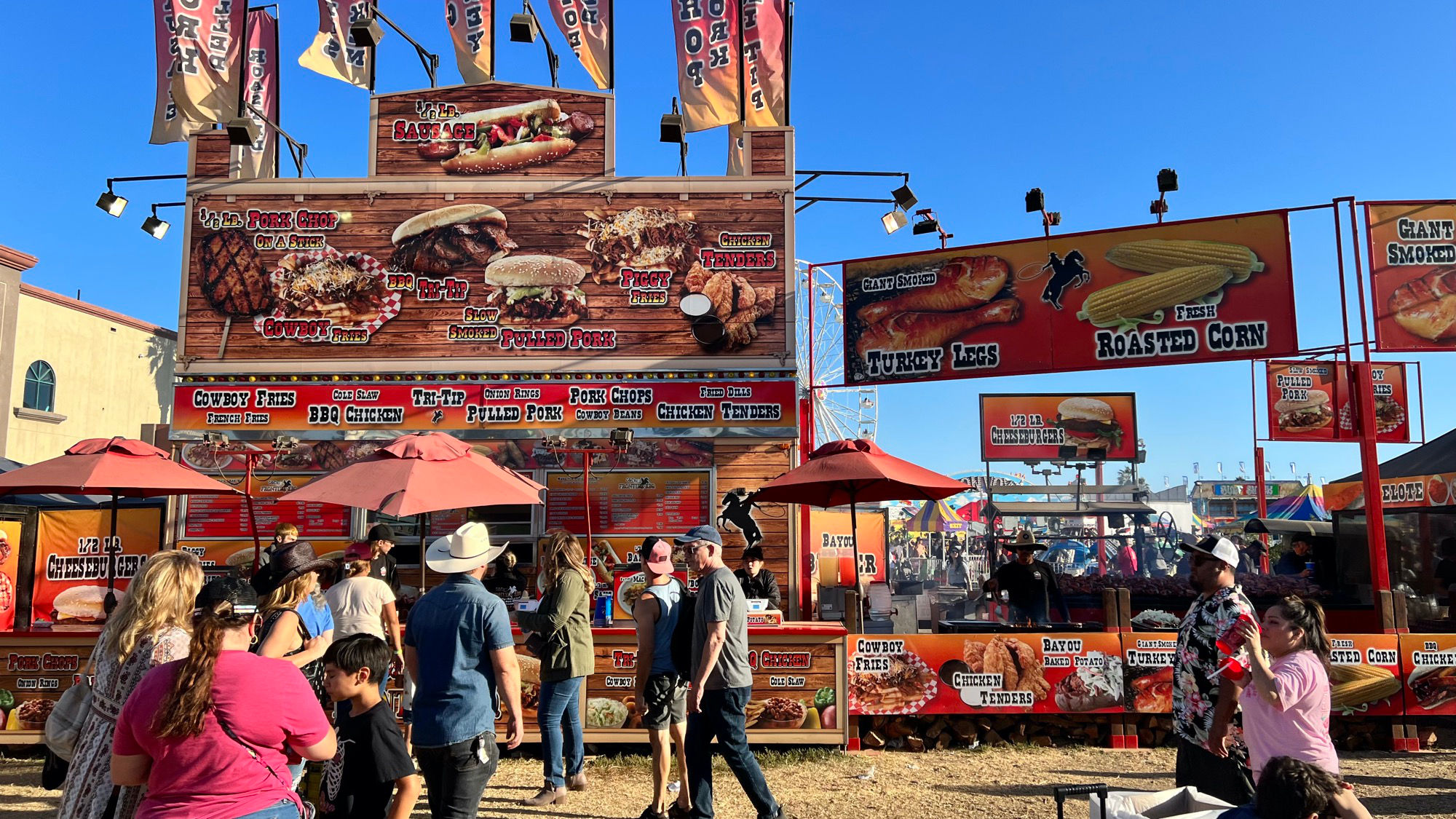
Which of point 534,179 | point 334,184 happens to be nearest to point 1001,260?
point 534,179

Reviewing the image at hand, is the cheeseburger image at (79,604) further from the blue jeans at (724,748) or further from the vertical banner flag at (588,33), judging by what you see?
the blue jeans at (724,748)

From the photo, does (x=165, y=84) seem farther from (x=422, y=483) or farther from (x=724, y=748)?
(x=724, y=748)

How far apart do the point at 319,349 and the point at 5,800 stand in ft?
20.2

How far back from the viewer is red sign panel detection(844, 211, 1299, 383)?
11.9 metres

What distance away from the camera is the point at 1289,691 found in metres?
4.11

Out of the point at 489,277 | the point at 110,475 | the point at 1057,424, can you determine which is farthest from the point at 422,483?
the point at 1057,424

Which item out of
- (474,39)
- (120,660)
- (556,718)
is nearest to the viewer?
(120,660)

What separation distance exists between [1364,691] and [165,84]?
15.6 m

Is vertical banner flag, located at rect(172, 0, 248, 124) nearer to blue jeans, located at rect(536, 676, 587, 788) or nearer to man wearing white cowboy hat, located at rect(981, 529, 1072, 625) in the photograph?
blue jeans, located at rect(536, 676, 587, 788)

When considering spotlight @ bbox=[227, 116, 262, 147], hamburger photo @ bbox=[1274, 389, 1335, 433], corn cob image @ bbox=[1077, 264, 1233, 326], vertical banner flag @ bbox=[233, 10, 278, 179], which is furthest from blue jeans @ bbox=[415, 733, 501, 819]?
hamburger photo @ bbox=[1274, 389, 1335, 433]

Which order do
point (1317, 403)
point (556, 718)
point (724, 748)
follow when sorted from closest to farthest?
point (724, 748) < point (556, 718) < point (1317, 403)

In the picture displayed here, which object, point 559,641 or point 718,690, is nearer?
point 718,690

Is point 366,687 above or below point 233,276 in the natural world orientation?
below

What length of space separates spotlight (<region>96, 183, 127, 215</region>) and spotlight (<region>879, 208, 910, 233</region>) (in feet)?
34.2
